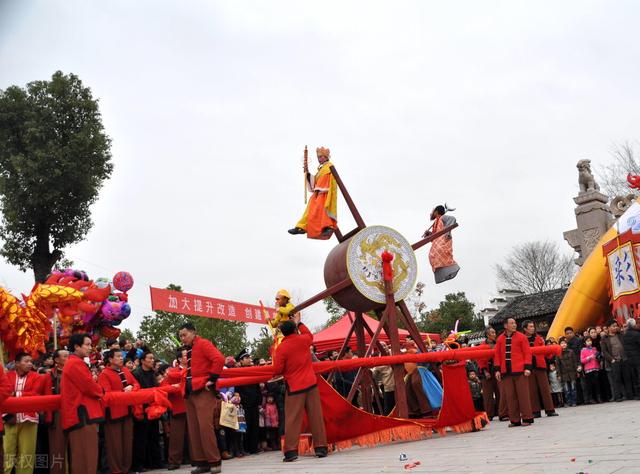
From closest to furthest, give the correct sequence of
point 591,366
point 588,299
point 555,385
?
point 591,366, point 555,385, point 588,299

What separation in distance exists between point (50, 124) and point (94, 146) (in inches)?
63.4

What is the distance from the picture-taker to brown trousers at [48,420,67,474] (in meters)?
6.94

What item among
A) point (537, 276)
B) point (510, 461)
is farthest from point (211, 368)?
point (537, 276)

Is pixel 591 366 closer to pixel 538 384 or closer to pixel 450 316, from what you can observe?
pixel 538 384

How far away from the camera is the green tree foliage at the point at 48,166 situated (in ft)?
70.2

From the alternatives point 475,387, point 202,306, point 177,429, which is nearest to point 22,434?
point 177,429

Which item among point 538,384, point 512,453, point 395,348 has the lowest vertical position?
point 512,453

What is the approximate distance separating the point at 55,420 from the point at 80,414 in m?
1.24

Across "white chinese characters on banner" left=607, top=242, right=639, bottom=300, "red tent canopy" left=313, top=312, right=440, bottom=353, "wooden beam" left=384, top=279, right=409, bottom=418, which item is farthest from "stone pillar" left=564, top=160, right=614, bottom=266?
"wooden beam" left=384, top=279, right=409, bottom=418

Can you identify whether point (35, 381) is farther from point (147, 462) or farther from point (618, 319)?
point (618, 319)

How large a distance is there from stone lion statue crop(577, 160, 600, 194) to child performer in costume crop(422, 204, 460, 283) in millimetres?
12988

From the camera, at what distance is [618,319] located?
14867mm

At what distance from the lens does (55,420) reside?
7238mm

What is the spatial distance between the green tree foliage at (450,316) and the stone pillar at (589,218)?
12.9 meters
